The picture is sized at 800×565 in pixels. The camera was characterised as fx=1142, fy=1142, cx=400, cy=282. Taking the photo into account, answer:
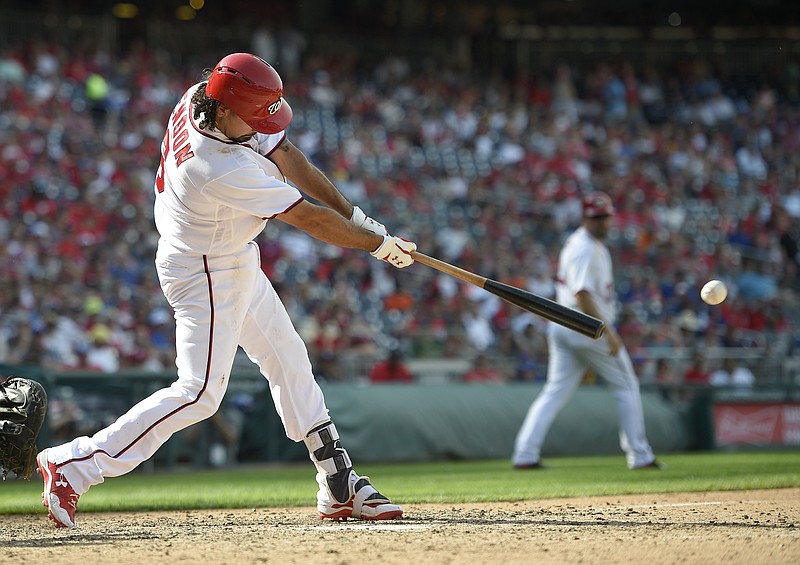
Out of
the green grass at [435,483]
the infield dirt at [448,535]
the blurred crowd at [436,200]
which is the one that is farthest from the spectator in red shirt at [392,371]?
the infield dirt at [448,535]

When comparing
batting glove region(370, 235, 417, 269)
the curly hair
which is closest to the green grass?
batting glove region(370, 235, 417, 269)

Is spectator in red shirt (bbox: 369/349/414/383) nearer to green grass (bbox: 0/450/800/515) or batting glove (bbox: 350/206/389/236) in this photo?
green grass (bbox: 0/450/800/515)

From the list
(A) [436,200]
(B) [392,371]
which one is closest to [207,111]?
(B) [392,371]

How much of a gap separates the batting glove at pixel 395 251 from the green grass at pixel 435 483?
6.15ft

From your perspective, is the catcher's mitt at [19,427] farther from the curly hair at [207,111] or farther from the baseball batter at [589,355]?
the baseball batter at [589,355]

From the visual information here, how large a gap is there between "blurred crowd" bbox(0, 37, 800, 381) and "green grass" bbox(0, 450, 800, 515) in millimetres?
3099

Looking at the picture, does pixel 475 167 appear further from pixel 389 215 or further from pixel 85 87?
pixel 85 87

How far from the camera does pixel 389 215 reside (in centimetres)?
1844

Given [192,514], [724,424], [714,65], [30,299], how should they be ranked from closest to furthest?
[192,514] → [30,299] → [724,424] → [714,65]

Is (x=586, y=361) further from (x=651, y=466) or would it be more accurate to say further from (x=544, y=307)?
(x=544, y=307)

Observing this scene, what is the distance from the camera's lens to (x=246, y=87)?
16.6 feet

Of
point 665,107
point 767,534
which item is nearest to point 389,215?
point 665,107

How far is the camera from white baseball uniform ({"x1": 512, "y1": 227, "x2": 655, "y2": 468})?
31.2ft

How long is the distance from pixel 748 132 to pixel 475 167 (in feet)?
22.4
